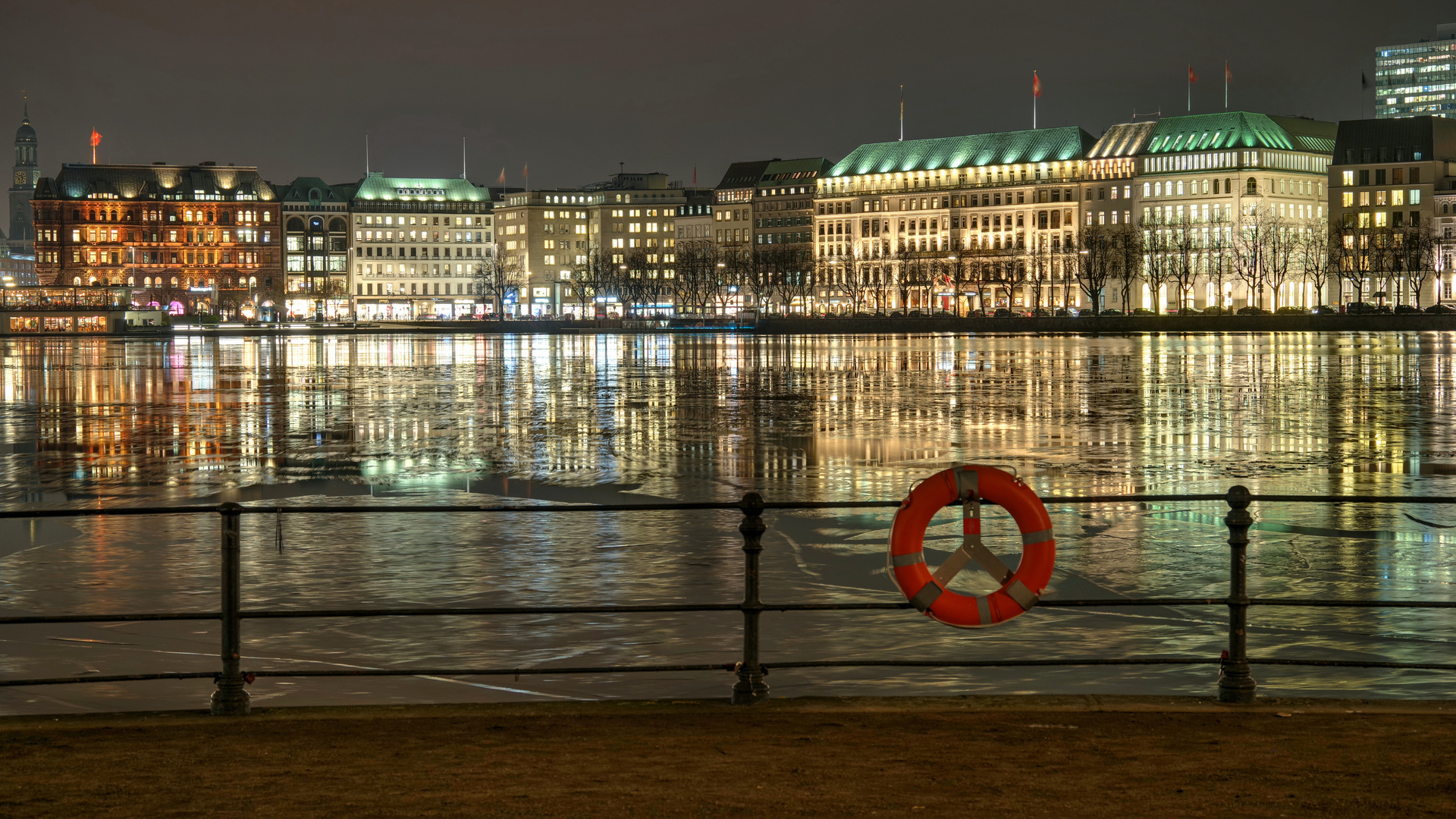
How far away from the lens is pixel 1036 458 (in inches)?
854

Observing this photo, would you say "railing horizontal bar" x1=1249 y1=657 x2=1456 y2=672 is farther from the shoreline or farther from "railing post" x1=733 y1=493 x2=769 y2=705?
the shoreline

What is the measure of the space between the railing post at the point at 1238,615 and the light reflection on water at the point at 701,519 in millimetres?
1519

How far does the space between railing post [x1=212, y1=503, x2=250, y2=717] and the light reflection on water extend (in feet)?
7.21

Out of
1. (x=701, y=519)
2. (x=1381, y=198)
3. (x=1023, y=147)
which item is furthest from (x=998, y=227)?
(x=701, y=519)

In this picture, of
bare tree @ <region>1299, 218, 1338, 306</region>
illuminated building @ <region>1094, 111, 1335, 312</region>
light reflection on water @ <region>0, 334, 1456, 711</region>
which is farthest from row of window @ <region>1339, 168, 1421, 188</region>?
light reflection on water @ <region>0, 334, 1456, 711</region>

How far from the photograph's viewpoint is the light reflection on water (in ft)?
34.5

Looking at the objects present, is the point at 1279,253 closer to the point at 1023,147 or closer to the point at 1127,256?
the point at 1127,256

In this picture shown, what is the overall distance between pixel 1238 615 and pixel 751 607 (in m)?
2.50

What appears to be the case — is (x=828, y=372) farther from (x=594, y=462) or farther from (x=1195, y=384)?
(x=594, y=462)

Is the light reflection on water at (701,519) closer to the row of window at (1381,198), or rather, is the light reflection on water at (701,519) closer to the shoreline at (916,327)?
the shoreline at (916,327)

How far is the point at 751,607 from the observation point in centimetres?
752

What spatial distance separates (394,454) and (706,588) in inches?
486

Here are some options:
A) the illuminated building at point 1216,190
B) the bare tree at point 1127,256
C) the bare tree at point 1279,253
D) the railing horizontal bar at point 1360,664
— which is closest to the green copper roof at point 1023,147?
the illuminated building at point 1216,190

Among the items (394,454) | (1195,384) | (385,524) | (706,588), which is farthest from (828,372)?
(706,588)
